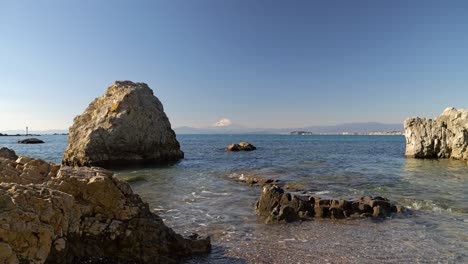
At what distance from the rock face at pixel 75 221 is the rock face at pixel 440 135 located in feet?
126

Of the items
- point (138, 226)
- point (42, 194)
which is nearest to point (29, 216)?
point (42, 194)

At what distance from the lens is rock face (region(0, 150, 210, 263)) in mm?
5504

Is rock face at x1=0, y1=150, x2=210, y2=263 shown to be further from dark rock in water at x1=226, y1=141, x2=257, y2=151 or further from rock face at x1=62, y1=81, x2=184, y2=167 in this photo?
dark rock in water at x1=226, y1=141, x2=257, y2=151

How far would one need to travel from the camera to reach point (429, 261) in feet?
26.1

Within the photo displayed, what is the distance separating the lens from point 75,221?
21.5ft

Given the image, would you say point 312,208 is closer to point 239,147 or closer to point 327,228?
point 327,228

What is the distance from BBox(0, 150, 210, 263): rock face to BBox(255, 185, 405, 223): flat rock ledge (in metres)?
4.04

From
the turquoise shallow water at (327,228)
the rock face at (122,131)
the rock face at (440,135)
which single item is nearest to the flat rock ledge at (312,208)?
the turquoise shallow water at (327,228)

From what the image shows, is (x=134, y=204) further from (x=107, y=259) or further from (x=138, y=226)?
(x=107, y=259)

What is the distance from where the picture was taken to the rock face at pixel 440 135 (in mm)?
36906

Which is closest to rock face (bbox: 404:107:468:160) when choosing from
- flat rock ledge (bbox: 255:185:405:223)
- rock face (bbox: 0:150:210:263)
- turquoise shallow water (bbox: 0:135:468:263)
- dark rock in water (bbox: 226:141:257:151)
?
turquoise shallow water (bbox: 0:135:468:263)

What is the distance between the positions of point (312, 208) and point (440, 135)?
34860 mm

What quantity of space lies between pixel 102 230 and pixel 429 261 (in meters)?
7.54

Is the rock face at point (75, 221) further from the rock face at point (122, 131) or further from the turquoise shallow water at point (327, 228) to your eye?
the rock face at point (122, 131)
